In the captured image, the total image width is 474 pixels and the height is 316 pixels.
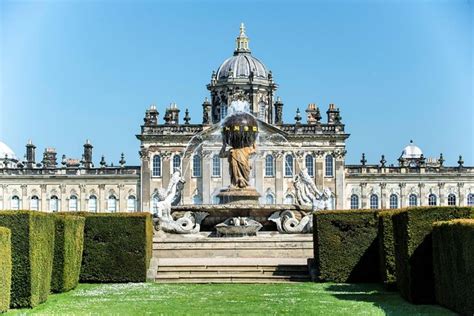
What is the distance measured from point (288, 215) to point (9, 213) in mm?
10366

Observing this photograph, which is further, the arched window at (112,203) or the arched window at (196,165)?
the arched window at (112,203)

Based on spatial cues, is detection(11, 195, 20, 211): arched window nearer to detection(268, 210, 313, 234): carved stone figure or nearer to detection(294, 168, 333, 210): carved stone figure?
detection(294, 168, 333, 210): carved stone figure

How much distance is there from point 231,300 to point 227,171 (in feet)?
174

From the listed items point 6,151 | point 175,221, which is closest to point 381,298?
point 175,221

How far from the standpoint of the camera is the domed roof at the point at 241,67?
249 ft

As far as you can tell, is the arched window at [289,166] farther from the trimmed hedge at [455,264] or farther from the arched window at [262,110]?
the trimmed hedge at [455,264]

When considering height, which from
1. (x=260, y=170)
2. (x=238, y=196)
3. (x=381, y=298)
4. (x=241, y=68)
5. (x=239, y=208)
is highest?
(x=241, y=68)

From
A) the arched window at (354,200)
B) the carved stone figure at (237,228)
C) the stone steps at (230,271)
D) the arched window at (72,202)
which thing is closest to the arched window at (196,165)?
the arched window at (72,202)

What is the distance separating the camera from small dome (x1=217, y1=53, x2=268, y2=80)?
7588 cm

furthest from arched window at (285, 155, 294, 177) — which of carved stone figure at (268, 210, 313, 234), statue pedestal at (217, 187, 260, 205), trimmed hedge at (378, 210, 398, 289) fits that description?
trimmed hedge at (378, 210, 398, 289)

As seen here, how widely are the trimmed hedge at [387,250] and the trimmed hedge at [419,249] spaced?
166 cm

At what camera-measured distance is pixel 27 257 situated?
55.6ft

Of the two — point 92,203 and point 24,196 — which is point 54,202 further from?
point 92,203

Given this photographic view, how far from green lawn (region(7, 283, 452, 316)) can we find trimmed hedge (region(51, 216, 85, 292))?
243 millimetres
